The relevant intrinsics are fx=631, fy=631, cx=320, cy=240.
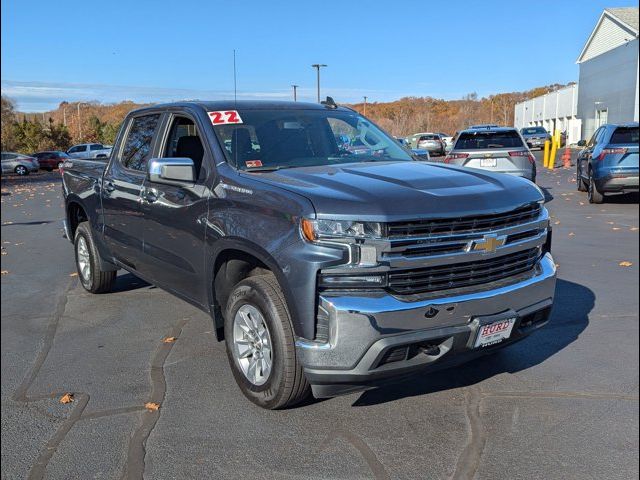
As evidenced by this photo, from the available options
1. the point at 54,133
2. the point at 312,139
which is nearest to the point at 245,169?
the point at 312,139

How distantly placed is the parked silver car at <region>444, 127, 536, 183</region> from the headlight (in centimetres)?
992

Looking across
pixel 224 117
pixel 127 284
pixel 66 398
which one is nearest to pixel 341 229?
pixel 224 117

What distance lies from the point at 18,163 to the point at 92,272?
35217 millimetres

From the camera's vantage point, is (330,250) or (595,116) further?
(595,116)

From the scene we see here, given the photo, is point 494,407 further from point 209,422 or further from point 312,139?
point 312,139

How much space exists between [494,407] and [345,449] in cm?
105

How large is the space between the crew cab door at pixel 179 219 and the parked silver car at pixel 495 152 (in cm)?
872

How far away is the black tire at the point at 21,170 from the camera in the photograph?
1491 inches

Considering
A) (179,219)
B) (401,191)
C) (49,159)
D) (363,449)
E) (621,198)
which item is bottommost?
(363,449)

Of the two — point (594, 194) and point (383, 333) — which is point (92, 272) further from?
point (594, 194)

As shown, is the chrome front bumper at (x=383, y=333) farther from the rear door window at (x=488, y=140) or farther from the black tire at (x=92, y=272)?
the rear door window at (x=488, y=140)

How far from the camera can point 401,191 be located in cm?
353

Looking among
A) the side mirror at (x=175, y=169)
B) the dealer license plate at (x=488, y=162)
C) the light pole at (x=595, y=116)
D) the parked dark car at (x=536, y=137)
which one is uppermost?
the light pole at (x=595, y=116)

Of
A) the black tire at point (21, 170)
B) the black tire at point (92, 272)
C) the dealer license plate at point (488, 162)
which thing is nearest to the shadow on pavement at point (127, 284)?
the black tire at point (92, 272)
